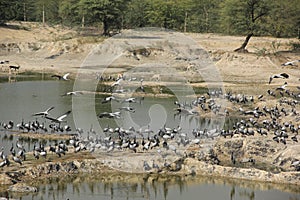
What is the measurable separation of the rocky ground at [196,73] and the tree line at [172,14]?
2.10m

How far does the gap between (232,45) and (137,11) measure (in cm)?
1732

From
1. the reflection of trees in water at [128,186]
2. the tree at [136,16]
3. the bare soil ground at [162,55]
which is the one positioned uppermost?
the tree at [136,16]

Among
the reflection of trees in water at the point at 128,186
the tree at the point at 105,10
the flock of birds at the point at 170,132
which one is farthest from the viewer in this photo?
the tree at the point at 105,10

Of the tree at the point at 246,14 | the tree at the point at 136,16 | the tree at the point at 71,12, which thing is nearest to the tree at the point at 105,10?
the tree at the point at 71,12

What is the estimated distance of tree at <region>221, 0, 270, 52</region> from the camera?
2319 inches

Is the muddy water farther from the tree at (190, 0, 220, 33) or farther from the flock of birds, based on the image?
the tree at (190, 0, 220, 33)

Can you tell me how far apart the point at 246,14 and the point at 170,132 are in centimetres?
3583

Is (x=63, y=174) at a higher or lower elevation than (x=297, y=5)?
lower

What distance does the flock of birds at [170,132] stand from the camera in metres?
23.8

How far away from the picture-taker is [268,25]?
64875 mm

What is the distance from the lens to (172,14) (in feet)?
247

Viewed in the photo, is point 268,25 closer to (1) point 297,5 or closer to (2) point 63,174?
(1) point 297,5

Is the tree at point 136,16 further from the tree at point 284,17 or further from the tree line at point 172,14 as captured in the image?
the tree at point 284,17

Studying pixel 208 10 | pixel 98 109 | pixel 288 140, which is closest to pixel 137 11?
pixel 208 10
